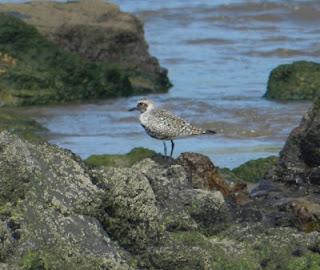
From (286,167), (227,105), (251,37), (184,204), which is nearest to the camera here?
(184,204)

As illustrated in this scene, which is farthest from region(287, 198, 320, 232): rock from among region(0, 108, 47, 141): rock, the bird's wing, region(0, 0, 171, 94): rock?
region(0, 0, 171, 94): rock

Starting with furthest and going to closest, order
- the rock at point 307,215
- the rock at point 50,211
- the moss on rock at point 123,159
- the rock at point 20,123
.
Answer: the rock at point 20,123 < the moss on rock at point 123,159 < the rock at point 307,215 < the rock at point 50,211

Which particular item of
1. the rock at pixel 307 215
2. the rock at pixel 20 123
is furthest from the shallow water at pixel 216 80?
the rock at pixel 307 215

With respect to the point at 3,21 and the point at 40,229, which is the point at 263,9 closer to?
the point at 3,21

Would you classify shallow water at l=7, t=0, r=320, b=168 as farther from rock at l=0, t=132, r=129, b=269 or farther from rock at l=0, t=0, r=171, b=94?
rock at l=0, t=132, r=129, b=269

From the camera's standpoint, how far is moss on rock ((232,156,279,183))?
992 cm

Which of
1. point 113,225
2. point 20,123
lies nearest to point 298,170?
point 113,225

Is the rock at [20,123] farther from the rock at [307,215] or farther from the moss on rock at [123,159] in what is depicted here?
the rock at [307,215]

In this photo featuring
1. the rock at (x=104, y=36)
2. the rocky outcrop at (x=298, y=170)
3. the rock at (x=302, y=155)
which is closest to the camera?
the rocky outcrop at (x=298, y=170)

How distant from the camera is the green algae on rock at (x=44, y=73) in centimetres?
1514

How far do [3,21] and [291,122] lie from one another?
4.56 m

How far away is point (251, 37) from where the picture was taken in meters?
21.3

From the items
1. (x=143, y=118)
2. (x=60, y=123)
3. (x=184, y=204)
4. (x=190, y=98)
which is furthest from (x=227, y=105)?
(x=184, y=204)

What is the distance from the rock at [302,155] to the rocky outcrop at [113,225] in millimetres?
2461
